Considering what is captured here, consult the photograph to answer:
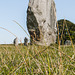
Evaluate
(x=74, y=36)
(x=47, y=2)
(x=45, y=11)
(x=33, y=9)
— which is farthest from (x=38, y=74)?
(x=74, y=36)

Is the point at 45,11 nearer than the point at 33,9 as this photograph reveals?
No

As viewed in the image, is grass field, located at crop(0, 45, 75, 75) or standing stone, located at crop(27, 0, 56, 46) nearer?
grass field, located at crop(0, 45, 75, 75)

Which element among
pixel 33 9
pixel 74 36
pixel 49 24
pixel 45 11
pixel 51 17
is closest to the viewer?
pixel 33 9

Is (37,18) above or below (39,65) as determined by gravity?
above

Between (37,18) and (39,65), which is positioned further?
(37,18)

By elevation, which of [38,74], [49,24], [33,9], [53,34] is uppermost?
[33,9]

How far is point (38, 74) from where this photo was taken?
58.5 inches

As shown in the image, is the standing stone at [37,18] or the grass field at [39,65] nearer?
the grass field at [39,65]

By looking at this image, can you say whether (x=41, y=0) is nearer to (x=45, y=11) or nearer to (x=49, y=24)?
(x=45, y=11)

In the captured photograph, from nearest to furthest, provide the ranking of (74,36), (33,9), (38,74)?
1. (38,74)
2. (33,9)
3. (74,36)

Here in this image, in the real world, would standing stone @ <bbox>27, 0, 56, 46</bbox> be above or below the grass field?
above

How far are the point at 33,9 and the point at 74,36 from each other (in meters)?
12.6

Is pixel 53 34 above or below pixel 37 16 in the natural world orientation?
below

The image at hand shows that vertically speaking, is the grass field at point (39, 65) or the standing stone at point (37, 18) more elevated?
the standing stone at point (37, 18)
